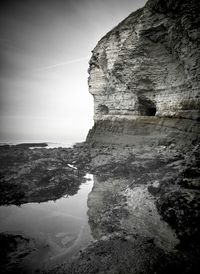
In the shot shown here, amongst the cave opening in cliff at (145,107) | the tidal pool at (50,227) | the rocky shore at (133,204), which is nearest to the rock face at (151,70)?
the cave opening in cliff at (145,107)

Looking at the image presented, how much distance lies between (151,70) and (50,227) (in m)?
15.6

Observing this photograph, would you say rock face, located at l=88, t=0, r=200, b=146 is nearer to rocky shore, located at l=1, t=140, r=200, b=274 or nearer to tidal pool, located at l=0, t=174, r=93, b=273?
rocky shore, located at l=1, t=140, r=200, b=274

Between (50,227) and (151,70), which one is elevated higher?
(151,70)

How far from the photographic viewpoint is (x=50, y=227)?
326 inches

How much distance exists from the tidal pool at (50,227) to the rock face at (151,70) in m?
9.98

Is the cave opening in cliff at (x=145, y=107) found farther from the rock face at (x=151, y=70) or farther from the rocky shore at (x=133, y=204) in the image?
the rocky shore at (x=133, y=204)

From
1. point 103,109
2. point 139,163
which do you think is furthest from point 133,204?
point 103,109

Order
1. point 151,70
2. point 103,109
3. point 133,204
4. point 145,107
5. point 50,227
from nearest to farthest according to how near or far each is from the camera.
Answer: point 50,227
point 133,204
point 151,70
point 145,107
point 103,109

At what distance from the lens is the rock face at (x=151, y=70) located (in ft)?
46.8

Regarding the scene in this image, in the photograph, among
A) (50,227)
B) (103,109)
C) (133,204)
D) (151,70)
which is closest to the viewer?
(50,227)

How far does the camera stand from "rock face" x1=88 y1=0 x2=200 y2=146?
561 inches

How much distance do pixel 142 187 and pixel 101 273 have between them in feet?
20.6

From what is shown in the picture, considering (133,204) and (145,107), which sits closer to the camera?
(133,204)

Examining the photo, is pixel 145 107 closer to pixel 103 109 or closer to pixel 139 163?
pixel 103 109
